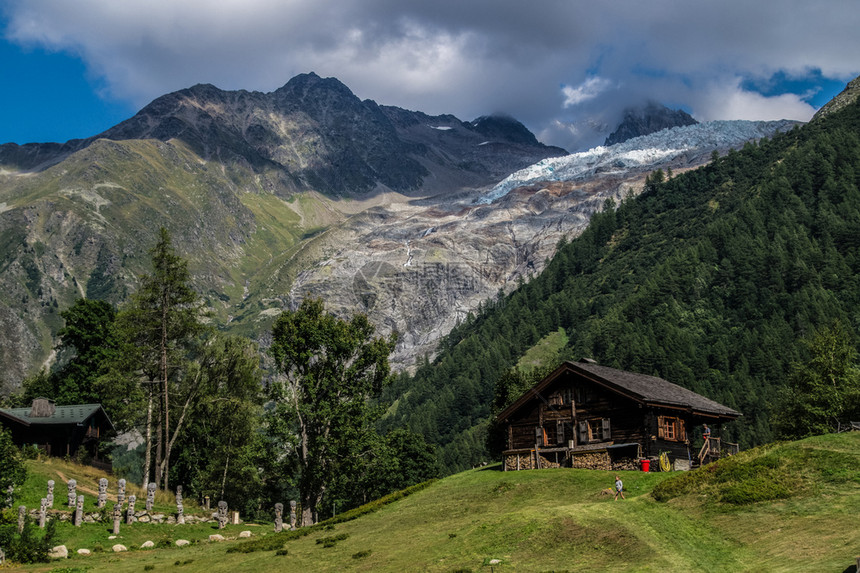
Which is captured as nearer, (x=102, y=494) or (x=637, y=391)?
(x=102, y=494)

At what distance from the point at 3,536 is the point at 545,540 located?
2315 centimetres

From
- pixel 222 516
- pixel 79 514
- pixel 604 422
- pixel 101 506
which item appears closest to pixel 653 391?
pixel 604 422

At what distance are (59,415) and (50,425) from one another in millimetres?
1785

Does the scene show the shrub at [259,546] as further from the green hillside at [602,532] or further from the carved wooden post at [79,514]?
the carved wooden post at [79,514]

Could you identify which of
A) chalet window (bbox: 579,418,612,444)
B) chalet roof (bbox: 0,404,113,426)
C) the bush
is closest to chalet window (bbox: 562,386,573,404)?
chalet window (bbox: 579,418,612,444)

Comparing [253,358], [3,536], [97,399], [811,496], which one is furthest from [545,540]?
[97,399]

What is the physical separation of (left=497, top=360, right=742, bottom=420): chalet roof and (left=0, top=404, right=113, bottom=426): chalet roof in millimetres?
37634

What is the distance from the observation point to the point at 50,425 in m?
64.8

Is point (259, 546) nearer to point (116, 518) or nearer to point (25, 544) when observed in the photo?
point (116, 518)

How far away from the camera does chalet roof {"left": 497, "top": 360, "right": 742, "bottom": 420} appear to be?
2098 inches

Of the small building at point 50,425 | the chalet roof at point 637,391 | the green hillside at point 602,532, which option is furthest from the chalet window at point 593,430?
the small building at point 50,425

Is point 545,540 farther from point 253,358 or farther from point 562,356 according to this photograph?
point 562,356

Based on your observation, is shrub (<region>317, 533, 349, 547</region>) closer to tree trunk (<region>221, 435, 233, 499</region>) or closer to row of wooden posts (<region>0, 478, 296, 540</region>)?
row of wooden posts (<region>0, 478, 296, 540</region>)

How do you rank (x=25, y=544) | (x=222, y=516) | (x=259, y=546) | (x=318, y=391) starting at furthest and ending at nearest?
(x=318, y=391) < (x=222, y=516) < (x=259, y=546) < (x=25, y=544)
